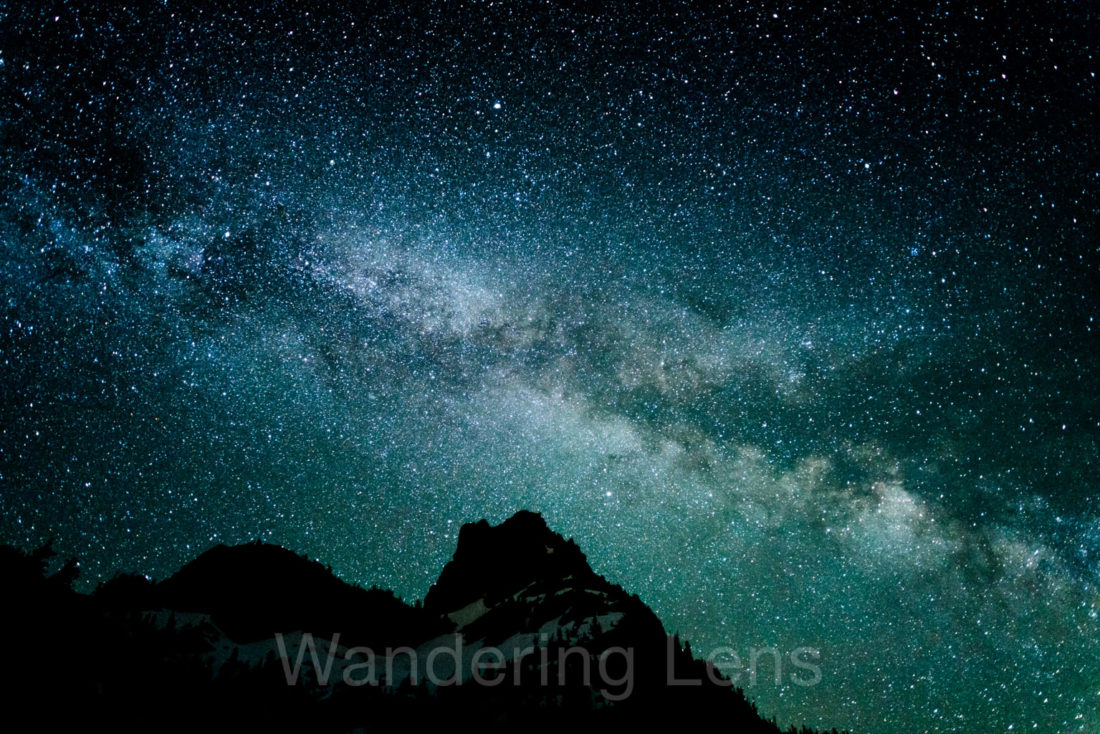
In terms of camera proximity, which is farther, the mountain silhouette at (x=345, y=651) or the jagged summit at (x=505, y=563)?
the jagged summit at (x=505, y=563)

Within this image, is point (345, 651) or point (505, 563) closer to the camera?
point (345, 651)

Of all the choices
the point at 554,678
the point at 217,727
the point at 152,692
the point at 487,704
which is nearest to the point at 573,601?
the point at 554,678

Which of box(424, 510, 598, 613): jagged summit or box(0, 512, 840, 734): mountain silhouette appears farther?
box(424, 510, 598, 613): jagged summit

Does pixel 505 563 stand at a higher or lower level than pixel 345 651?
higher

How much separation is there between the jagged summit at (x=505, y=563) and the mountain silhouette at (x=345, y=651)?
0.32 ft

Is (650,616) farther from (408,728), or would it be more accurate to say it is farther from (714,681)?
(408,728)

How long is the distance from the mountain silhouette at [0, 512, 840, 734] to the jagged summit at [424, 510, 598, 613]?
97mm

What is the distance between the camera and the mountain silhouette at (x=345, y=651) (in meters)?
11.2

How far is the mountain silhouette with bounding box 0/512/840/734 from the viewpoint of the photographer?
36.6ft

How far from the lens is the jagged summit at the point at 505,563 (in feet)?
71.7

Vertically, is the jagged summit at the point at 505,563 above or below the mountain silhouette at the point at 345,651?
above

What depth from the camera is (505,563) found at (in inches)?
920

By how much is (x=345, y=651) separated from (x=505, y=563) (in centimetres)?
758

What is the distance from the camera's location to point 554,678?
13.8 meters
